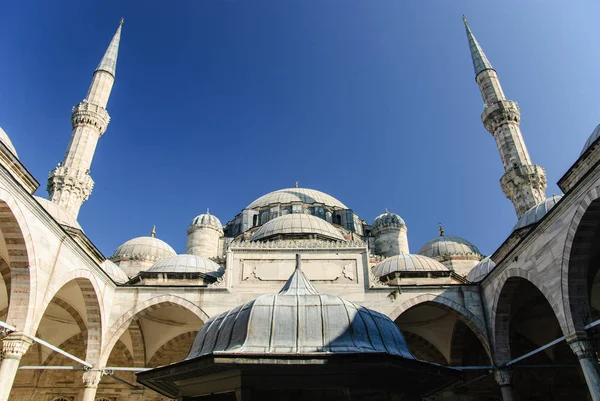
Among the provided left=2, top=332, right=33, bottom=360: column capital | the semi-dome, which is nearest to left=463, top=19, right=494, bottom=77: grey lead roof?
the semi-dome

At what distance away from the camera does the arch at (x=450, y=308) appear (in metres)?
11.2

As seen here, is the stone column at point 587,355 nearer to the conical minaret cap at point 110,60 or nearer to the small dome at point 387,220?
the small dome at point 387,220

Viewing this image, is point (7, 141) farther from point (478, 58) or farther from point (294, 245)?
point (478, 58)

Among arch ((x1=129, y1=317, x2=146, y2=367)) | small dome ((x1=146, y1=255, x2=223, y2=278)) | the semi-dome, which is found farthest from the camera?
the semi-dome

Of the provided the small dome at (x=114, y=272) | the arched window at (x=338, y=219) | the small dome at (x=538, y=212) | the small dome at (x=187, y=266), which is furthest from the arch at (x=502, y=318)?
the arched window at (x=338, y=219)

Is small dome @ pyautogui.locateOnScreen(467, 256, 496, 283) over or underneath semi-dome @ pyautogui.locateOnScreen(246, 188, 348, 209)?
underneath

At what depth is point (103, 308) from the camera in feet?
35.9

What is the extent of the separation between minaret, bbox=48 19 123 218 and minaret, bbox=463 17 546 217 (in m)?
16.3

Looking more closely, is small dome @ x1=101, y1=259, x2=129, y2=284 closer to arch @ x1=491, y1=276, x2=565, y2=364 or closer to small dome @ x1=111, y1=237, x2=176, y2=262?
small dome @ x1=111, y1=237, x2=176, y2=262

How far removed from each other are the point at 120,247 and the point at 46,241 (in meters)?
12.3

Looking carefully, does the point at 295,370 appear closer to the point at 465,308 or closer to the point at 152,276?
the point at 465,308

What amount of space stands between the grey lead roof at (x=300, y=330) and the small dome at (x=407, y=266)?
10.3 metres

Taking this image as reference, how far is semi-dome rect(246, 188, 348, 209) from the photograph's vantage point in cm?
2356

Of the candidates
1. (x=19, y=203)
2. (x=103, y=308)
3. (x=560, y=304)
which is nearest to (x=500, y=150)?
(x=560, y=304)
